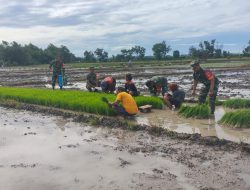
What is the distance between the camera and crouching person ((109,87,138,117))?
938cm

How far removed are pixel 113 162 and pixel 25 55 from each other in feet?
212

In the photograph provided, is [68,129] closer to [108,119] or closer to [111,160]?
[108,119]

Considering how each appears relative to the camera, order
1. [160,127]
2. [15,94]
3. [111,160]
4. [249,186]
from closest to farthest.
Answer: [249,186] → [111,160] → [160,127] → [15,94]

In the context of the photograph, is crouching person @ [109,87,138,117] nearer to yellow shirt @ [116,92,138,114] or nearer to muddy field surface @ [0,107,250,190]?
yellow shirt @ [116,92,138,114]

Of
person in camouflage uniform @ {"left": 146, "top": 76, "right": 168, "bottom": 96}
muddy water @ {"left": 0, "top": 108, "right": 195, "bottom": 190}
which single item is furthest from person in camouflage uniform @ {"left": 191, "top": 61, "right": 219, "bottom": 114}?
muddy water @ {"left": 0, "top": 108, "right": 195, "bottom": 190}

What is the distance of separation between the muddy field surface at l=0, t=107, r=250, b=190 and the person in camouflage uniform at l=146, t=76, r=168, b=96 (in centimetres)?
386

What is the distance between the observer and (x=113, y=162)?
239 inches

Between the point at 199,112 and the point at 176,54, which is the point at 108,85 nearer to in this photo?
the point at 199,112

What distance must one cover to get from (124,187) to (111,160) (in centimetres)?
132

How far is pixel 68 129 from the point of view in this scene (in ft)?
29.9

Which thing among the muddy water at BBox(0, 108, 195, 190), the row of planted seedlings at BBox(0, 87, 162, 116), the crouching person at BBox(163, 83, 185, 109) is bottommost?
the muddy water at BBox(0, 108, 195, 190)

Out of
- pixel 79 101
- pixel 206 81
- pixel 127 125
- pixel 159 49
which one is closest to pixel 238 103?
pixel 206 81

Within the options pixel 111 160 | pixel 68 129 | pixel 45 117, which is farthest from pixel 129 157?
pixel 45 117

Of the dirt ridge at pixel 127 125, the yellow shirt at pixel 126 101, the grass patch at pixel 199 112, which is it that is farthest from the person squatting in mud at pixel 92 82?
the grass patch at pixel 199 112
